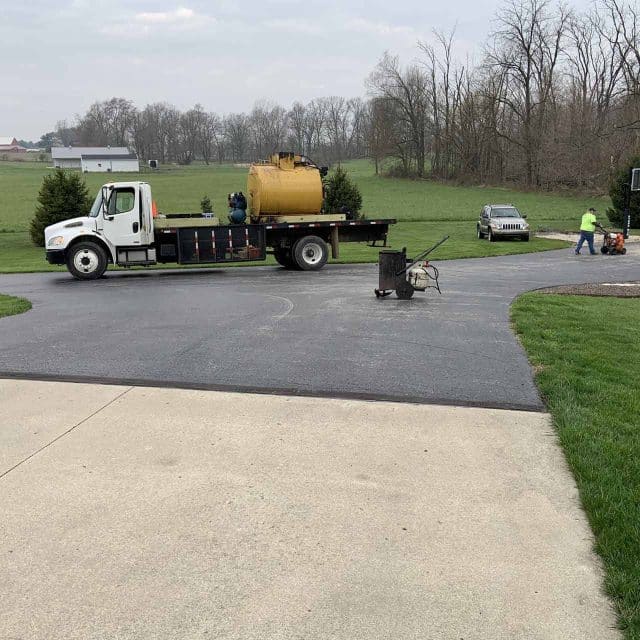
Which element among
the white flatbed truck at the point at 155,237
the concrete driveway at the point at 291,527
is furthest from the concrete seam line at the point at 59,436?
the white flatbed truck at the point at 155,237

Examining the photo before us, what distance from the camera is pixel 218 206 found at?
51156mm

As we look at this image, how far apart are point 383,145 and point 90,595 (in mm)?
83358

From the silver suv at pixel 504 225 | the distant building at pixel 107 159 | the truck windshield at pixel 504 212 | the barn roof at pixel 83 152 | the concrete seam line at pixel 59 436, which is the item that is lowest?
the concrete seam line at pixel 59 436

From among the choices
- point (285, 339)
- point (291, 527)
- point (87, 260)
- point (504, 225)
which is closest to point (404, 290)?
point (285, 339)

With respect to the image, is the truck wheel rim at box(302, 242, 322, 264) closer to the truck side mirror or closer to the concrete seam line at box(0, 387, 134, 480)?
the truck side mirror

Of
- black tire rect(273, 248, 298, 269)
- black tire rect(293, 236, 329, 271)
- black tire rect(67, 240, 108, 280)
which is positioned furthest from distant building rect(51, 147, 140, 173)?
black tire rect(293, 236, 329, 271)

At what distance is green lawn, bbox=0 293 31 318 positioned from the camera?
36.9 feet

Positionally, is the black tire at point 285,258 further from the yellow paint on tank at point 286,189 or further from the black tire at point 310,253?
the yellow paint on tank at point 286,189

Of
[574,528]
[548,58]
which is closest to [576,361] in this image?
[574,528]

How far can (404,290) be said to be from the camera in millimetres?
12125

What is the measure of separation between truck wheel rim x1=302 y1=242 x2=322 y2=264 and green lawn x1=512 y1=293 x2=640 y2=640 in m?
9.42

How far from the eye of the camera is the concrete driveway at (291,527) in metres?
2.89

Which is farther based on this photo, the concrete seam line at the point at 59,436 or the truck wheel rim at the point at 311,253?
the truck wheel rim at the point at 311,253

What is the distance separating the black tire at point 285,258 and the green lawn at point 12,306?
855 cm
